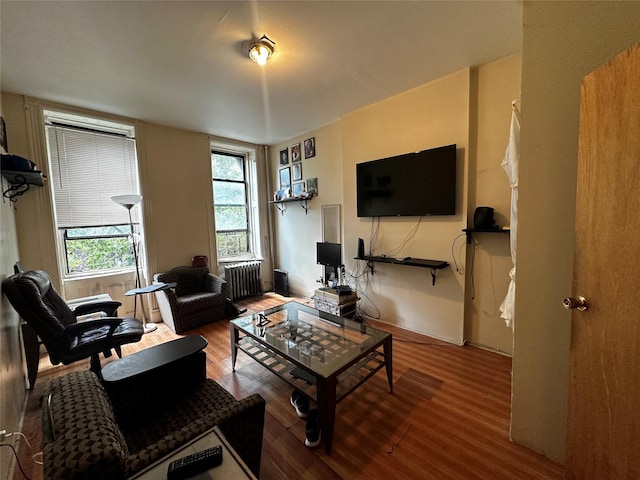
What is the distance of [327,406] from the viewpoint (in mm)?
1454

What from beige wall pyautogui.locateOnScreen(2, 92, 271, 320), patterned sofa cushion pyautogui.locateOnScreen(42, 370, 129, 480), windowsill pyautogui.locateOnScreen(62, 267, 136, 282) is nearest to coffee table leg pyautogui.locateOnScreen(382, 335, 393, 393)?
patterned sofa cushion pyautogui.locateOnScreen(42, 370, 129, 480)

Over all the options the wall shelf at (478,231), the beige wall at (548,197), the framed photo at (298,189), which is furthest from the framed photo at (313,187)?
A: the beige wall at (548,197)

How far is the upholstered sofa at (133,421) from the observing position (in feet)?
2.35

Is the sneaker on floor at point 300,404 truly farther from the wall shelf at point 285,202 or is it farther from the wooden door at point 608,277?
the wall shelf at point 285,202

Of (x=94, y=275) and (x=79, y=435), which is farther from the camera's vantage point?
(x=94, y=275)

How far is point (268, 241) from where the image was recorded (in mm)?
4855

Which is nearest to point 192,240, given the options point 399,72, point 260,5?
point 260,5

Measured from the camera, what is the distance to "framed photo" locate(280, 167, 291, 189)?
4441mm

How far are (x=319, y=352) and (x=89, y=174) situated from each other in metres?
3.49

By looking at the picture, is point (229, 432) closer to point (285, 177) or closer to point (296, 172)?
point (296, 172)

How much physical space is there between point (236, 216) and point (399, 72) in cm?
336

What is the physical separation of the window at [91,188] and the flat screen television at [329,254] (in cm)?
252

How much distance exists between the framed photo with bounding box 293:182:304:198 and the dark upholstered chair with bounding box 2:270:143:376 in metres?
2.78

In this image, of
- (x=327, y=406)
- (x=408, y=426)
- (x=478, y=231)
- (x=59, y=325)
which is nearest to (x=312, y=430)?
(x=327, y=406)
